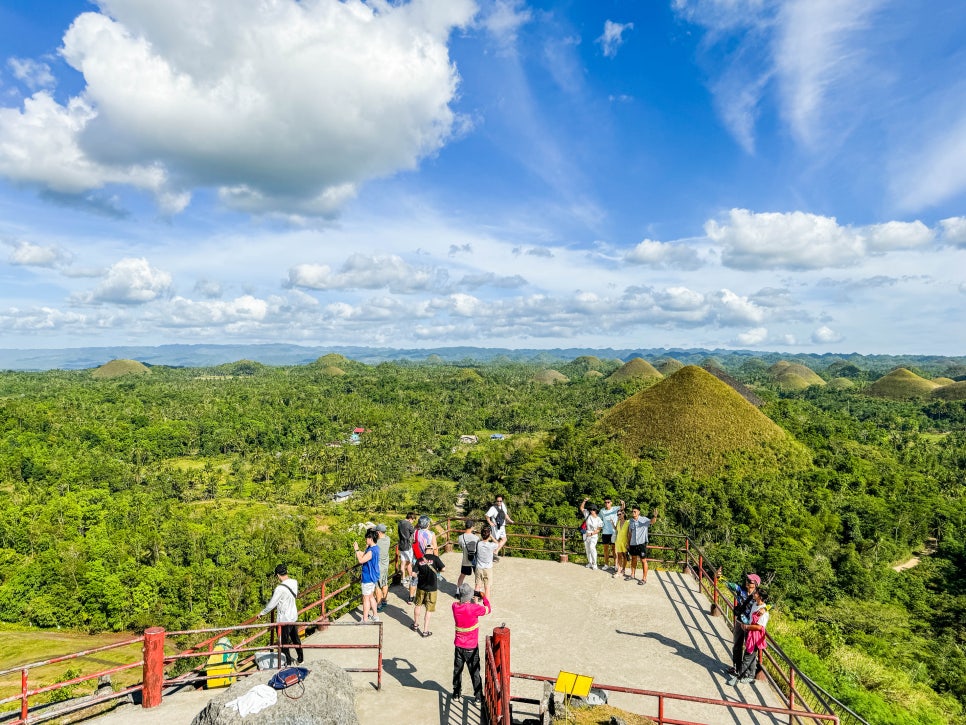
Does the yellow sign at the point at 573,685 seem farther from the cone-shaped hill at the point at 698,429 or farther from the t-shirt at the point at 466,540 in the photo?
the cone-shaped hill at the point at 698,429

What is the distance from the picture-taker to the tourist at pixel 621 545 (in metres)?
13.4

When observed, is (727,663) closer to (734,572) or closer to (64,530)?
(734,572)

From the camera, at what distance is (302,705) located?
6531mm

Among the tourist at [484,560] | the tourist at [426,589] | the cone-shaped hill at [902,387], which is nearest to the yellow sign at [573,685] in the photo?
the tourist at [426,589]

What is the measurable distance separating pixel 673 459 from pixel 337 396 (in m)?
99.3

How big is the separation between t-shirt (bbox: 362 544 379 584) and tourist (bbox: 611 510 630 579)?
6.29 meters

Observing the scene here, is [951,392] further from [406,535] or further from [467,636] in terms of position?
[467,636]

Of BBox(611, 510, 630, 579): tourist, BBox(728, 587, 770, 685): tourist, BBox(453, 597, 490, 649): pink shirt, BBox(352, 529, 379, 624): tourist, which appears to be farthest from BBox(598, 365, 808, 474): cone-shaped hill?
BBox(453, 597, 490, 649): pink shirt

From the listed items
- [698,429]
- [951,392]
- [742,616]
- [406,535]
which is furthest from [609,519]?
[951,392]

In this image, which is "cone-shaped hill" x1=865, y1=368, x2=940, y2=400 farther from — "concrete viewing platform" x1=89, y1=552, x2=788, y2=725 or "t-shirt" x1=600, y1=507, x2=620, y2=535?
"concrete viewing platform" x1=89, y1=552, x2=788, y2=725

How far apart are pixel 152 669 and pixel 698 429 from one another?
51710 mm

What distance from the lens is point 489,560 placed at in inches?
449

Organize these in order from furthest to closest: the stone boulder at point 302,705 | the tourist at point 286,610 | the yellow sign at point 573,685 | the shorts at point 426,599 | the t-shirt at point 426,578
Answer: the shorts at point 426,599 < the t-shirt at point 426,578 < the tourist at point 286,610 < the yellow sign at point 573,685 < the stone boulder at point 302,705

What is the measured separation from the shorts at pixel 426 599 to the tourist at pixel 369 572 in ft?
3.12
